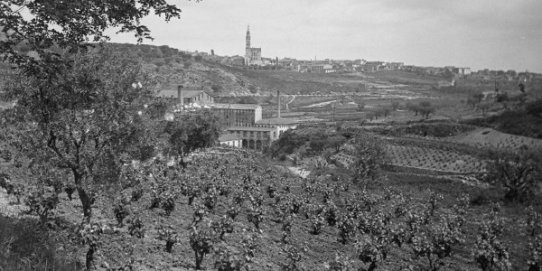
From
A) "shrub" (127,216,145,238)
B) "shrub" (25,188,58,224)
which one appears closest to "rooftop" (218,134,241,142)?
"shrub" (25,188,58,224)

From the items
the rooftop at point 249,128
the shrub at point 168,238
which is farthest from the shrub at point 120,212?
the rooftop at point 249,128

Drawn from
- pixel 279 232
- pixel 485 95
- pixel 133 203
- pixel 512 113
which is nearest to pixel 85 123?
pixel 133 203

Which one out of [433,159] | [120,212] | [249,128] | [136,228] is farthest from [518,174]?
[249,128]

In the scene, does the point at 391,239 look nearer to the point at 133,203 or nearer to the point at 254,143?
the point at 133,203

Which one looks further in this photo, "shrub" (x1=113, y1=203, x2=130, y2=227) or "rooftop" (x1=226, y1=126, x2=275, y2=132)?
"rooftop" (x1=226, y1=126, x2=275, y2=132)

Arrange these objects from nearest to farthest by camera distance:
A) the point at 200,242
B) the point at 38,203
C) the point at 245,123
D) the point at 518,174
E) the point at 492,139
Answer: the point at 200,242 → the point at 38,203 → the point at 518,174 → the point at 492,139 → the point at 245,123

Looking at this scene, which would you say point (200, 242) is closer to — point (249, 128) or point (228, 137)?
point (228, 137)

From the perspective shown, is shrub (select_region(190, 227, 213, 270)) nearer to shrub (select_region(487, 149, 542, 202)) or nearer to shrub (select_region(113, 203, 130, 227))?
shrub (select_region(113, 203, 130, 227))
